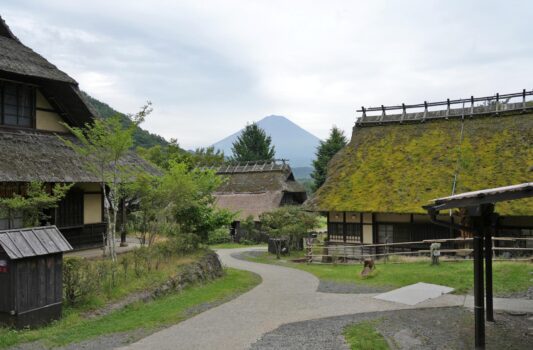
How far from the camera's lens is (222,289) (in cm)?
1449

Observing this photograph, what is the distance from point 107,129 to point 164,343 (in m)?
7.98

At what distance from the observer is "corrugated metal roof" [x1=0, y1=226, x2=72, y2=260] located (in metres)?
8.89

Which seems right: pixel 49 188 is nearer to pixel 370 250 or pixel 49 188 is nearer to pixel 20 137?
pixel 20 137

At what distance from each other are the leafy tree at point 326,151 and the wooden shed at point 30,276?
39.5 meters

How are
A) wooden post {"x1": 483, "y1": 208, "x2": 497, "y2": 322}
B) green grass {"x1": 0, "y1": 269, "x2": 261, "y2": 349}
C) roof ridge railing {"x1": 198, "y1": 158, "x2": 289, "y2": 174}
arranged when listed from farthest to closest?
roof ridge railing {"x1": 198, "y1": 158, "x2": 289, "y2": 174}, green grass {"x1": 0, "y1": 269, "x2": 261, "y2": 349}, wooden post {"x1": 483, "y1": 208, "x2": 497, "y2": 322}

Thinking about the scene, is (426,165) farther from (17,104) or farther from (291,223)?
(17,104)

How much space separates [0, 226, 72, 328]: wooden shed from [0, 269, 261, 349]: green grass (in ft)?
1.04

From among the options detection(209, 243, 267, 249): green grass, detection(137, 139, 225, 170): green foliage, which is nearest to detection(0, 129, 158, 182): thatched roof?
detection(209, 243, 267, 249): green grass

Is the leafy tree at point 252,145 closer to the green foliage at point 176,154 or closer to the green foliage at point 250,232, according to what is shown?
the green foliage at point 176,154

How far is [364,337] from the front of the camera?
8.41 m

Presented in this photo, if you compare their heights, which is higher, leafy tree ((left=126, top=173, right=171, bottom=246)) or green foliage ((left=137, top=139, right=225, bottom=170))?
green foliage ((left=137, top=139, right=225, bottom=170))

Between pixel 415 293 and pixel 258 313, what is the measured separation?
4607 mm

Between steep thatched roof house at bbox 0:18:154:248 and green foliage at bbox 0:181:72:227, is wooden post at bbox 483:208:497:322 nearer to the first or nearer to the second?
green foliage at bbox 0:181:72:227

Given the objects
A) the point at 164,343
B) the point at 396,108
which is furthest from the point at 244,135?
the point at 164,343
